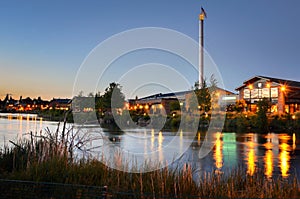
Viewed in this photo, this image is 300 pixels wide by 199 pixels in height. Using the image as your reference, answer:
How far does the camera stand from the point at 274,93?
147 feet

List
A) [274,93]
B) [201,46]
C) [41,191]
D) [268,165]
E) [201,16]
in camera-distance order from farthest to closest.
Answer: [201,16] → [201,46] → [274,93] → [268,165] → [41,191]

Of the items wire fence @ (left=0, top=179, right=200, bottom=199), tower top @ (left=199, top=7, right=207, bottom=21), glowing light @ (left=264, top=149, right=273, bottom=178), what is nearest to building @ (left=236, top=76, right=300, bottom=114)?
tower top @ (left=199, top=7, right=207, bottom=21)

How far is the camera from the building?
43625 millimetres

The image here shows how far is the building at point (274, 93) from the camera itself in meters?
43.6

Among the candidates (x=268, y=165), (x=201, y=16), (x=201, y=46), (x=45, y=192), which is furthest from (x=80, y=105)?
(x=201, y=16)

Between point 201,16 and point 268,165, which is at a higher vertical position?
point 201,16

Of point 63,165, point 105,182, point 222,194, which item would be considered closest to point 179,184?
point 222,194

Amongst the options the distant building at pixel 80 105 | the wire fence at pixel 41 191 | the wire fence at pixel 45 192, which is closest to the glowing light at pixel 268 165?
the wire fence at pixel 45 192

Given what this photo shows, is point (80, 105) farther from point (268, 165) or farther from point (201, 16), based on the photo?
point (201, 16)

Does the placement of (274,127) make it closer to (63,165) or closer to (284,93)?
(284,93)

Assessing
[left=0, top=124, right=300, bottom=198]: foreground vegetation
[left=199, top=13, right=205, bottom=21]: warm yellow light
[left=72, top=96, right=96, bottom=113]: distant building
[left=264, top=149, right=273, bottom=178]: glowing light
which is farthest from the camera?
[left=199, top=13, right=205, bottom=21]: warm yellow light

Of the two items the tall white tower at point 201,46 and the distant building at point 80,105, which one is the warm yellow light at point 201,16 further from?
the distant building at point 80,105

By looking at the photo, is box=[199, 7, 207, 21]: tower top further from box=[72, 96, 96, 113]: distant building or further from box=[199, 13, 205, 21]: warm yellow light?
box=[72, 96, 96, 113]: distant building

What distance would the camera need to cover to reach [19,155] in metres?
7.58
